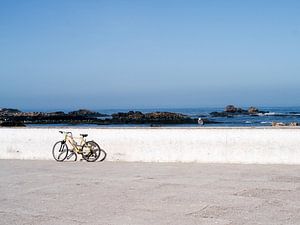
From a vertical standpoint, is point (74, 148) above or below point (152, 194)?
above

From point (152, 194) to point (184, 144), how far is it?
562 cm

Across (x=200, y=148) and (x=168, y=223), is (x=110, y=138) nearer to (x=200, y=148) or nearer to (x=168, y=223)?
(x=200, y=148)

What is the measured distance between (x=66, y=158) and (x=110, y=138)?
171cm

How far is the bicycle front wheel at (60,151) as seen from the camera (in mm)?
16909

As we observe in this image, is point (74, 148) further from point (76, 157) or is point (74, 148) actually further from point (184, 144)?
point (184, 144)

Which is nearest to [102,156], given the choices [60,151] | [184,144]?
[60,151]

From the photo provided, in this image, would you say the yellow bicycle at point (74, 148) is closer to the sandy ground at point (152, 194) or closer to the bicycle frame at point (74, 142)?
the bicycle frame at point (74, 142)

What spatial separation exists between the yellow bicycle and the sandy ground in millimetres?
1493

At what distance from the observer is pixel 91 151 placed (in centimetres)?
1648

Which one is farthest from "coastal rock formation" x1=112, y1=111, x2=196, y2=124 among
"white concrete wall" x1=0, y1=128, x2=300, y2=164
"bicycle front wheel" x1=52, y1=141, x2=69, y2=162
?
"bicycle front wheel" x1=52, y1=141, x2=69, y2=162

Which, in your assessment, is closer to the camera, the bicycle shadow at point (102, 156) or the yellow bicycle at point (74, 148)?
the yellow bicycle at point (74, 148)

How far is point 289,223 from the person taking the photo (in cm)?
748

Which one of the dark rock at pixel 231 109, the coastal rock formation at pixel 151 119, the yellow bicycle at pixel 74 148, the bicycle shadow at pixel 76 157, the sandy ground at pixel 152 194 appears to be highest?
the dark rock at pixel 231 109

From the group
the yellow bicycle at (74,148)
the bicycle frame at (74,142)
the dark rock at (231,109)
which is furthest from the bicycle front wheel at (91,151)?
the dark rock at (231,109)
